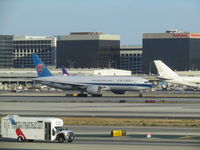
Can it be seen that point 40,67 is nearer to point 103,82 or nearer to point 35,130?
point 103,82

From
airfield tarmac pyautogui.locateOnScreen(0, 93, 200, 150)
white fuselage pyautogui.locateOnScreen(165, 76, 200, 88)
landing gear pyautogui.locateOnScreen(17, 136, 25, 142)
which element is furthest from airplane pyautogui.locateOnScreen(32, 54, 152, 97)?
landing gear pyautogui.locateOnScreen(17, 136, 25, 142)

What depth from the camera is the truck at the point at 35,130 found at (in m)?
61.3

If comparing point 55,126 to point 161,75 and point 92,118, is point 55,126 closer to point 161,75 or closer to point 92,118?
point 92,118

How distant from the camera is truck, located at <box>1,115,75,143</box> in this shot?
6131 centimetres

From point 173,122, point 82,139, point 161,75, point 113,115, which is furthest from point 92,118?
point 161,75

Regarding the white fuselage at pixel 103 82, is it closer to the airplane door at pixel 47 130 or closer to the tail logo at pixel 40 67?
the tail logo at pixel 40 67

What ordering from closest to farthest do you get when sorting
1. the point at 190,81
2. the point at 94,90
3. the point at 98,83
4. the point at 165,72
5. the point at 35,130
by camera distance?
the point at 35,130 < the point at 94,90 < the point at 98,83 < the point at 190,81 < the point at 165,72

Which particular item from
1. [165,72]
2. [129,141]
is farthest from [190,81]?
[129,141]

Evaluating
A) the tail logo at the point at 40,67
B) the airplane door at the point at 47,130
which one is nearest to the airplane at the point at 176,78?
the tail logo at the point at 40,67

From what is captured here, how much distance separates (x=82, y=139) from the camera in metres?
63.4

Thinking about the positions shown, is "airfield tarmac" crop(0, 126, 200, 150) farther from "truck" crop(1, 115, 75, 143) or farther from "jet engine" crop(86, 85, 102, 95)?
"jet engine" crop(86, 85, 102, 95)

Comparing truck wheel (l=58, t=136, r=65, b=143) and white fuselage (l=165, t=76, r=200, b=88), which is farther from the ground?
white fuselage (l=165, t=76, r=200, b=88)

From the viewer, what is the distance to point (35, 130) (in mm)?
61844

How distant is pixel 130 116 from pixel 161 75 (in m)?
87.6
